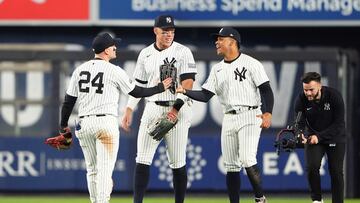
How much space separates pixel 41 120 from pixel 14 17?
388cm

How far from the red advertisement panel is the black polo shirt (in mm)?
9265

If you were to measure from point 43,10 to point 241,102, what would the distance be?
9.61 m

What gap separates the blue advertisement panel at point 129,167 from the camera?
20.2 meters

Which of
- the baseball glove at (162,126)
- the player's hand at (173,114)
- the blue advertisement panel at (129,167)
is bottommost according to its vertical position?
the blue advertisement panel at (129,167)

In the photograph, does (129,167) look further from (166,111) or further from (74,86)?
(74,86)

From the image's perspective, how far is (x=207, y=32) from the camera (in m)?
25.0

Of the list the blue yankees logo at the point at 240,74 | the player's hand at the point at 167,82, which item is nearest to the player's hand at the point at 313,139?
the blue yankees logo at the point at 240,74

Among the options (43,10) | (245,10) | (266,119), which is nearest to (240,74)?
(266,119)

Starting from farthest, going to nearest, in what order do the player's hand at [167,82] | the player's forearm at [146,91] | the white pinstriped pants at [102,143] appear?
the player's hand at [167,82] → the player's forearm at [146,91] → the white pinstriped pants at [102,143]

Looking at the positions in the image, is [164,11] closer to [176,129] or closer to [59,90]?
[59,90]

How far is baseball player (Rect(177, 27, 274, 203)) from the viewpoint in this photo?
1484 centimetres

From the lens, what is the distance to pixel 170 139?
14805 mm

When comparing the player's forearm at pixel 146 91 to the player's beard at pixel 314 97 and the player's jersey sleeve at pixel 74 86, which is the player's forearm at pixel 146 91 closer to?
the player's jersey sleeve at pixel 74 86

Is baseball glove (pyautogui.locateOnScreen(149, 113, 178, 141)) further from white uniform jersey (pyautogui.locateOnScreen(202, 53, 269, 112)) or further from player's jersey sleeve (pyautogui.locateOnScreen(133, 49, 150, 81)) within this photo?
white uniform jersey (pyautogui.locateOnScreen(202, 53, 269, 112))
